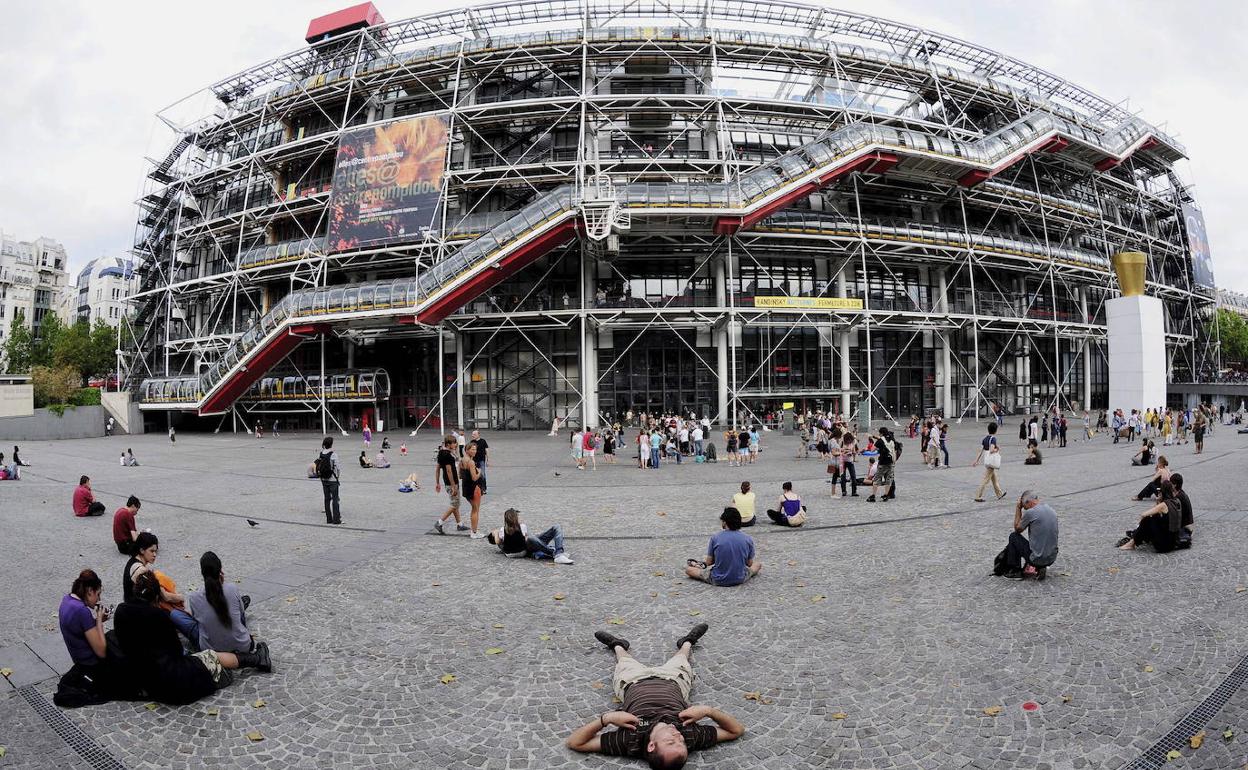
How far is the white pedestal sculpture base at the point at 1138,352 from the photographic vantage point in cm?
2925

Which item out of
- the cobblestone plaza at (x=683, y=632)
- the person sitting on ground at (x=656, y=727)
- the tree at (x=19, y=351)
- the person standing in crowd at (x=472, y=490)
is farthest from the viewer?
the tree at (x=19, y=351)

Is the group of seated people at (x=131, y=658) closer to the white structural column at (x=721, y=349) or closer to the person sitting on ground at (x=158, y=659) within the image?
the person sitting on ground at (x=158, y=659)

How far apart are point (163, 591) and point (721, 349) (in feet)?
90.3

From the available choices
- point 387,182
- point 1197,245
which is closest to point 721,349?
point 387,182

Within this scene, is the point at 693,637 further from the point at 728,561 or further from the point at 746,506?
the point at 746,506

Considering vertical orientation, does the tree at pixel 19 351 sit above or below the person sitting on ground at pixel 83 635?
above

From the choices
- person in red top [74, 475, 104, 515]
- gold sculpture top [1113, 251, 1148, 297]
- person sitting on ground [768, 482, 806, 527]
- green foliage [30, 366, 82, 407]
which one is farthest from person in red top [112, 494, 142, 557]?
green foliage [30, 366, 82, 407]

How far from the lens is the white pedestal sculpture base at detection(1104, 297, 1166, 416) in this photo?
29.2 m

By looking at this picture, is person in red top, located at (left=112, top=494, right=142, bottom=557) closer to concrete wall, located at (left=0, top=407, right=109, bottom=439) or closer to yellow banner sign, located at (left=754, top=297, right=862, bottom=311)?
yellow banner sign, located at (left=754, top=297, right=862, bottom=311)

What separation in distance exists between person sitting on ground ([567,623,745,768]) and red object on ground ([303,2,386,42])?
42.8 m

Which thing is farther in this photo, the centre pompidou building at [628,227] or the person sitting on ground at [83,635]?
the centre pompidou building at [628,227]

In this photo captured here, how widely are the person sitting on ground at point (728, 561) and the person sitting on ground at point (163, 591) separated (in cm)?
521

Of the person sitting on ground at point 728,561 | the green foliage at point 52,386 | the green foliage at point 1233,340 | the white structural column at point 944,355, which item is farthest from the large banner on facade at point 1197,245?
the green foliage at point 52,386

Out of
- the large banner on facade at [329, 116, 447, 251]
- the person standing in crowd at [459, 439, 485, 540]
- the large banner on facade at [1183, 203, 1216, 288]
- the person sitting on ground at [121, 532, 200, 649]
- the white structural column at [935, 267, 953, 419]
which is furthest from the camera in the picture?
the large banner on facade at [1183, 203, 1216, 288]
